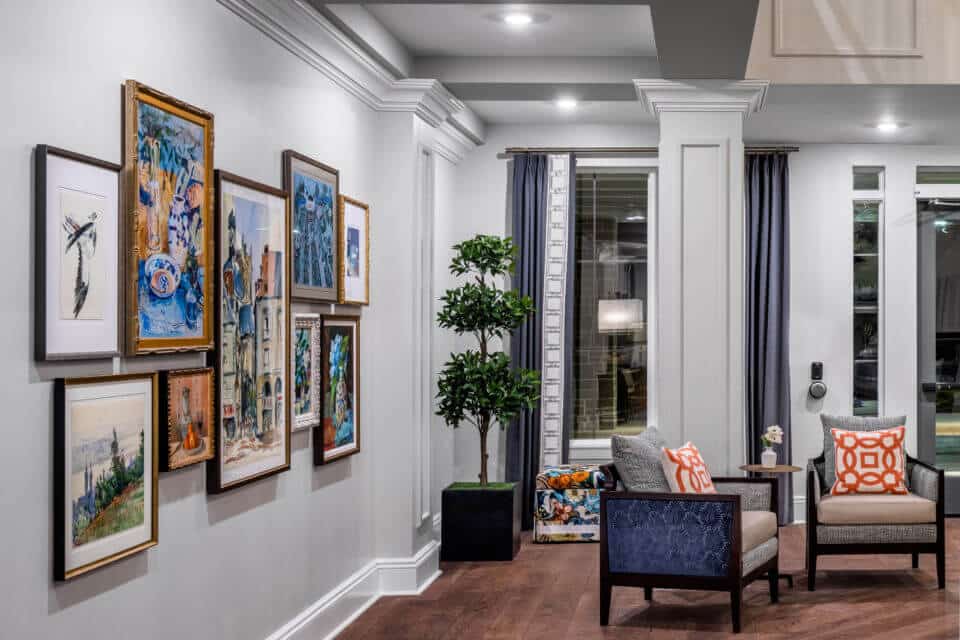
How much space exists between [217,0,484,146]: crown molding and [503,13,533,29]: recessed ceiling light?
642 millimetres

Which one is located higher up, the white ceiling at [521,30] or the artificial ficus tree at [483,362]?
the white ceiling at [521,30]

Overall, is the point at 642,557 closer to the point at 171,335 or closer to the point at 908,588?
the point at 908,588

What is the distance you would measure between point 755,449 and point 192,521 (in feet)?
16.3

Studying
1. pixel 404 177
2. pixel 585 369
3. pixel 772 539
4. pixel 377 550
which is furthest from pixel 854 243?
pixel 377 550

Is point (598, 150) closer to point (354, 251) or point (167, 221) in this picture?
point (354, 251)

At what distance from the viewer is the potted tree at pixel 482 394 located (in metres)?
6.23

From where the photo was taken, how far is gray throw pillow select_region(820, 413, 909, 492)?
6.21 m

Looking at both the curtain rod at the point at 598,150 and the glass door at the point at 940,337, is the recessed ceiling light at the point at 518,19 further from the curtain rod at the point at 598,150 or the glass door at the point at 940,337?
the glass door at the point at 940,337

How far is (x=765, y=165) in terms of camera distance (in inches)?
297

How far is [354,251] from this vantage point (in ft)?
17.2

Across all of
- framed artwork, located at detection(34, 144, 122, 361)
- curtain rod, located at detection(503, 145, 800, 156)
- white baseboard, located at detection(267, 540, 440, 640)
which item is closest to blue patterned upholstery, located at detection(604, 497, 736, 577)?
white baseboard, located at detection(267, 540, 440, 640)

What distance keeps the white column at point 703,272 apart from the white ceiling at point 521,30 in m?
0.42

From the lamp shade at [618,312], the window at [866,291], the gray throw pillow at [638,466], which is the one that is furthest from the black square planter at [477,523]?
the window at [866,291]

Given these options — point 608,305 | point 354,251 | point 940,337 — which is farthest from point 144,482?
point 940,337
